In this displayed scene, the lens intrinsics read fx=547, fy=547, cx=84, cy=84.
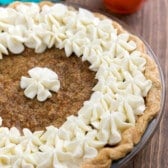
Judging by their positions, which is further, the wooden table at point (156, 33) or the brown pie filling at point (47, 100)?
the wooden table at point (156, 33)

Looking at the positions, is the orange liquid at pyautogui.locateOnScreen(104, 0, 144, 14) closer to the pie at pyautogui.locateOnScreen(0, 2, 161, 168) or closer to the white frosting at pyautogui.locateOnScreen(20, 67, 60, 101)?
the pie at pyautogui.locateOnScreen(0, 2, 161, 168)

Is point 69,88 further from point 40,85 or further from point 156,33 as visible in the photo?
point 156,33

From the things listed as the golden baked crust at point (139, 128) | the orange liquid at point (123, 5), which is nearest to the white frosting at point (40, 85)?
the golden baked crust at point (139, 128)

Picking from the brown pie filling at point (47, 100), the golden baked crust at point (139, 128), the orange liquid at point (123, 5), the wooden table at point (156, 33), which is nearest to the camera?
the golden baked crust at point (139, 128)

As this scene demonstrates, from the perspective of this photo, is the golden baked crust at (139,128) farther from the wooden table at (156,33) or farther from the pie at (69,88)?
the wooden table at (156,33)

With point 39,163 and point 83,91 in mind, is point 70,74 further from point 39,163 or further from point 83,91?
point 39,163

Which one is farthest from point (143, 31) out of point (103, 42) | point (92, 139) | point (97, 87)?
point (92, 139)

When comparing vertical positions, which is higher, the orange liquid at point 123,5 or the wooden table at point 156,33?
the orange liquid at point 123,5
